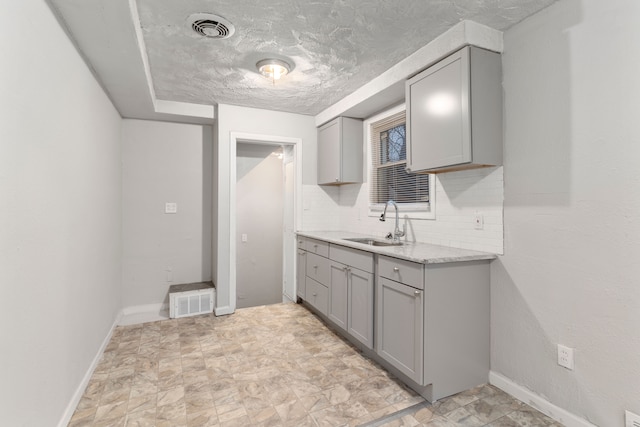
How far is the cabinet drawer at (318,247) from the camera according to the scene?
10.9 feet

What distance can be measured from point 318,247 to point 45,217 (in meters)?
2.36

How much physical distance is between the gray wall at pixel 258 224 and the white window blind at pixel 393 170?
202cm

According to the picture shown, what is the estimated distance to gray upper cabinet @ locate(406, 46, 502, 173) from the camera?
6.93 ft

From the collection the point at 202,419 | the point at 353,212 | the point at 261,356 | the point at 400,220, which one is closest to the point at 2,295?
the point at 202,419

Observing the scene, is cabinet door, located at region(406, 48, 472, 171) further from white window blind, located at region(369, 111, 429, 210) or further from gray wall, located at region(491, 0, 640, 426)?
white window blind, located at region(369, 111, 429, 210)

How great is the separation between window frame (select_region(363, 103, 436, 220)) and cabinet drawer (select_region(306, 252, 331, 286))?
2.61ft

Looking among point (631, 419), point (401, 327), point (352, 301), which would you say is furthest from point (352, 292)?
point (631, 419)

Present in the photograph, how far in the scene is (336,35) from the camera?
2260 mm

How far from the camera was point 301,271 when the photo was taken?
3.98 meters

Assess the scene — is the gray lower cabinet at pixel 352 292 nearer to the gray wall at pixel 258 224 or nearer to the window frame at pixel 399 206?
the window frame at pixel 399 206

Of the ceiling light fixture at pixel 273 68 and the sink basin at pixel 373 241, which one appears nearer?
the ceiling light fixture at pixel 273 68

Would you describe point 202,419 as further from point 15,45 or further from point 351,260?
point 15,45

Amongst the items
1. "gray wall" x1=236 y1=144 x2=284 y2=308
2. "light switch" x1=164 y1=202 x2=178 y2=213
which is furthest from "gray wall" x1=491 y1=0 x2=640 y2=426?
"gray wall" x1=236 y1=144 x2=284 y2=308

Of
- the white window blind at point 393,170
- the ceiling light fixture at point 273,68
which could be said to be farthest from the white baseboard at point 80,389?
the white window blind at point 393,170
